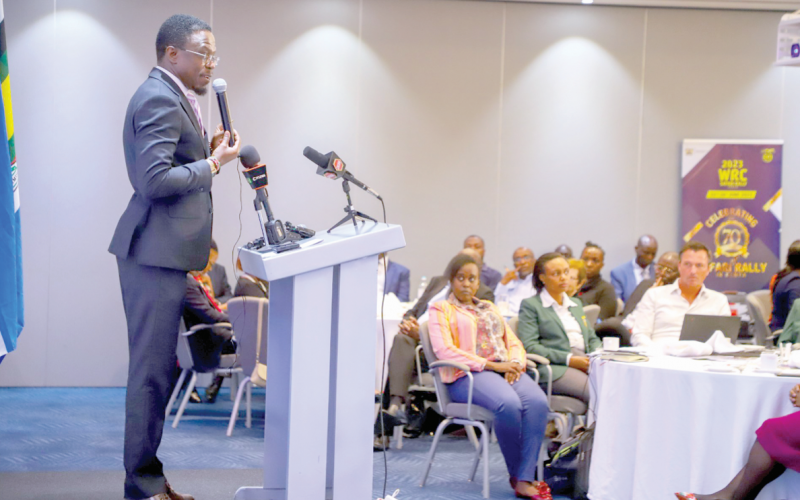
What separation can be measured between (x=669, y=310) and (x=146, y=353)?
3.57m

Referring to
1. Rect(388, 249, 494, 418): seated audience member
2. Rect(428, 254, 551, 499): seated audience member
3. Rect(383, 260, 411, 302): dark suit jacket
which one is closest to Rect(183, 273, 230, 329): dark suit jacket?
Rect(388, 249, 494, 418): seated audience member

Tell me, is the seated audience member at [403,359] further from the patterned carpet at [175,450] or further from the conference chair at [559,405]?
the conference chair at [559,405]

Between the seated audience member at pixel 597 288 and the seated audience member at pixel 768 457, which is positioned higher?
the seated audience member at pixel 597 288

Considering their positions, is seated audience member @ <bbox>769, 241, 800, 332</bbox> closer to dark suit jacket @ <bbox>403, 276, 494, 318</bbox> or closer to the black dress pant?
dark suit jacket @ <bbox>403, 276, 494, 318</bbox>

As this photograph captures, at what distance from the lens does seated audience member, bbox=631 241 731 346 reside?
5.15 meters

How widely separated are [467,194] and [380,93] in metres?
1.27

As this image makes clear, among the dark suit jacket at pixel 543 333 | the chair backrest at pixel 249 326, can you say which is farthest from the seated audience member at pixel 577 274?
the chair backrest at pixel 249 326

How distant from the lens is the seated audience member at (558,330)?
460 cm

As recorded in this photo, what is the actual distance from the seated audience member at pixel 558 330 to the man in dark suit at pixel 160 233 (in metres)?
2.43

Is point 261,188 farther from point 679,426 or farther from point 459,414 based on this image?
point 459,414

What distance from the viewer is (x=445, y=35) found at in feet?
25.2

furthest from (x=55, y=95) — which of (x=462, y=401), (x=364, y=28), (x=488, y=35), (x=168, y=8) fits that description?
(x=462, y=401)

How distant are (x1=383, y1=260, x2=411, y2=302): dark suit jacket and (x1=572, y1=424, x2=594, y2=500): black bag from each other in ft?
11.0

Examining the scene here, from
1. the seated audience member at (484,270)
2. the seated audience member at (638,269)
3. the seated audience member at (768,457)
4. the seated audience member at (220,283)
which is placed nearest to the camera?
the seated audience member at (768,457)
